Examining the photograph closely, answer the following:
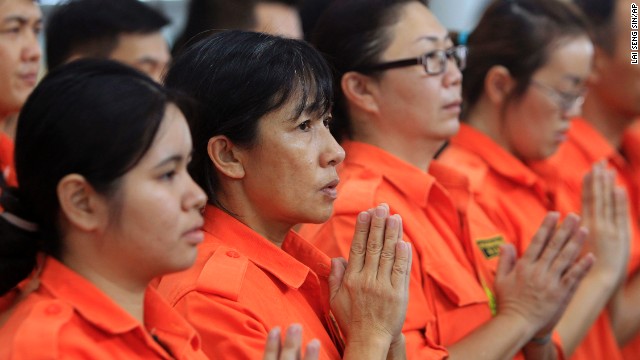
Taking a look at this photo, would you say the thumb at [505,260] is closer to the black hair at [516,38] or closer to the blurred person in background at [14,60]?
the black hair at [516,38]

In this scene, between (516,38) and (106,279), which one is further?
(516,38)

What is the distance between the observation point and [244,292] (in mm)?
1879

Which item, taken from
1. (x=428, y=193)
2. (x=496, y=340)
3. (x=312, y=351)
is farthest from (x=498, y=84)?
(x=312, y=351)

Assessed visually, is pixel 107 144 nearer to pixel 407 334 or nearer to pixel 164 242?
pixel 164 242

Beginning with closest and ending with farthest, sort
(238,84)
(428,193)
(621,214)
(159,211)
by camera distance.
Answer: (159,211), (238,84), (428,193), (621,214)

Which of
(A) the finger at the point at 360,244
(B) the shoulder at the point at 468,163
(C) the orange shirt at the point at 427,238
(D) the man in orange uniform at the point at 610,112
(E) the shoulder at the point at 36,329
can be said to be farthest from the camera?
(D) the man in orange uniform at the point at 610,112

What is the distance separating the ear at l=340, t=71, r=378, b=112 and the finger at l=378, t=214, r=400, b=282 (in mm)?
690

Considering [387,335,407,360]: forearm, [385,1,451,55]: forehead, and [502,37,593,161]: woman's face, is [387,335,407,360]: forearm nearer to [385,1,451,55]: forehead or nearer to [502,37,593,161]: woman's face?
[385,1,451,55]: forehead

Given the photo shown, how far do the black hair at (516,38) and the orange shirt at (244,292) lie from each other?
1229 mm

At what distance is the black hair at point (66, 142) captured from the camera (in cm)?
154

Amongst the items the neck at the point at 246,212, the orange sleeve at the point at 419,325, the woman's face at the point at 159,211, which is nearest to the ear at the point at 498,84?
the orange sleeve at the point at 419,325

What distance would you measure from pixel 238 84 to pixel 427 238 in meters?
0.74

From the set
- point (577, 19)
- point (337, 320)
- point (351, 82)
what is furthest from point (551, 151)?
point (337, 320)

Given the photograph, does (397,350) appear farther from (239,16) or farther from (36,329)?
(239,16)
